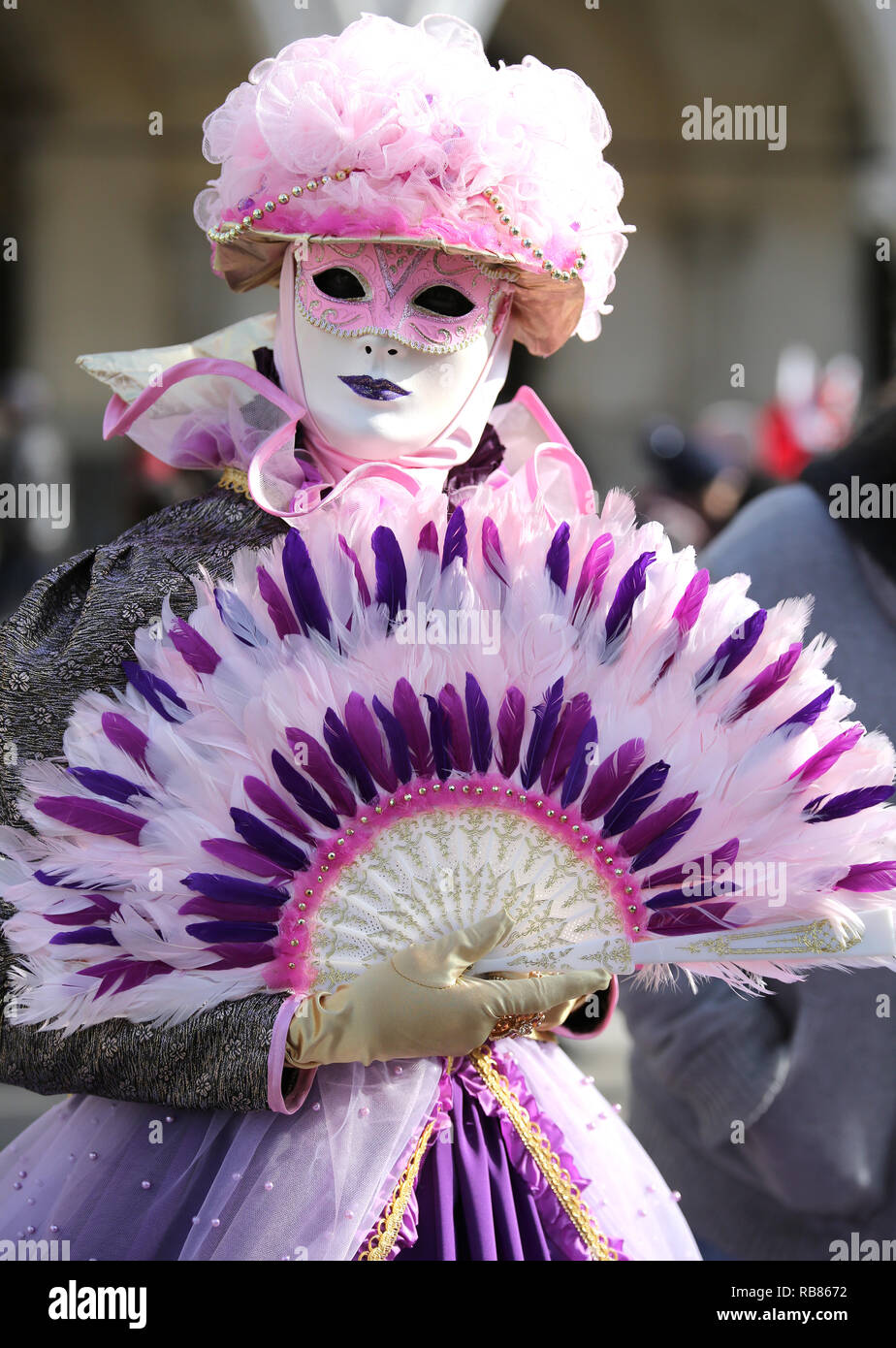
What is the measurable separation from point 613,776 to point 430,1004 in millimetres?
331

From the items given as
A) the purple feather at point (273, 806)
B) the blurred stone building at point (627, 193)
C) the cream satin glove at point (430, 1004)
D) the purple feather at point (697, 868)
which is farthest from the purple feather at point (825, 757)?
the blurred stone building at point (627, 193)

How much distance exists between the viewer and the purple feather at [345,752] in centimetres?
170

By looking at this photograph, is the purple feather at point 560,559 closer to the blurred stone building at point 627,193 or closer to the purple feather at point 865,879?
the purple feather at point 865,879

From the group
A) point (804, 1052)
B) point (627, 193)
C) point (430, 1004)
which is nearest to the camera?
point (430, 1004)

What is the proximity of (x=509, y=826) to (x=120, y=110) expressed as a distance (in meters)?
10.2

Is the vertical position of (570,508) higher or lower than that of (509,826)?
higher

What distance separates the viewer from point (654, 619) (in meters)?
1.79

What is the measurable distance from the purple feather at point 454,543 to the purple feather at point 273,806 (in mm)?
335

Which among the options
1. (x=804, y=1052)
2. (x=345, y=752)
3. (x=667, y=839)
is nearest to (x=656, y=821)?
(x=667, y=839)

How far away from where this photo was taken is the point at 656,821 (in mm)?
1708

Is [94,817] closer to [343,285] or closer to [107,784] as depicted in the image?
[107,784]

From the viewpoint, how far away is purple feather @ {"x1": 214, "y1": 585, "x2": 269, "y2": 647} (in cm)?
177
